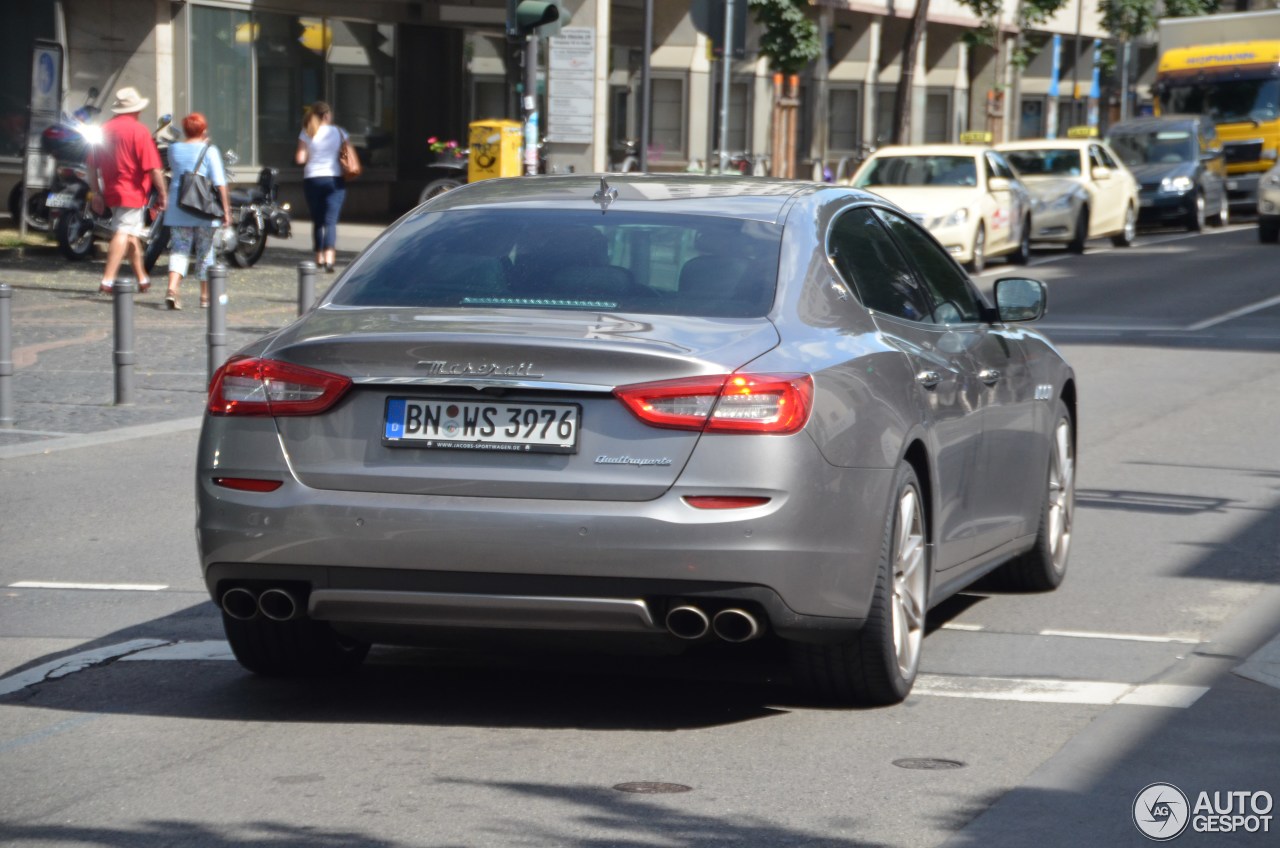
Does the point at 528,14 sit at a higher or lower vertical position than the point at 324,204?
higher

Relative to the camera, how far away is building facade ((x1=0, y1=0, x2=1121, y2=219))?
2875 cm

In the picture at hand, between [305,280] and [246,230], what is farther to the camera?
[246,230]

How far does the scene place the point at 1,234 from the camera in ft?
84.5

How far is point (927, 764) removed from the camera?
543cm

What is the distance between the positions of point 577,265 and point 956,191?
21230 millimetres

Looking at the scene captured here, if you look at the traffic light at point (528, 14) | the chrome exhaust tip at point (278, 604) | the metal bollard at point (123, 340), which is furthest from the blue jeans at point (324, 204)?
the chrome exhaust tip at point (278, 604)

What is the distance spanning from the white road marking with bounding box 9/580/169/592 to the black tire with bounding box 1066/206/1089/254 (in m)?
24.8

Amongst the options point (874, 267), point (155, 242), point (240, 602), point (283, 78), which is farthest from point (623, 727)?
point (283, 78)

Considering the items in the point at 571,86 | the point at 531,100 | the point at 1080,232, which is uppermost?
the point at 571,86

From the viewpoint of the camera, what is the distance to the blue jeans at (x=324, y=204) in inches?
909

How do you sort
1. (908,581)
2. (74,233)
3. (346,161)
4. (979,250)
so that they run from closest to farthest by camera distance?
(908,581) → (346,161) → (74,233) → (979,250)

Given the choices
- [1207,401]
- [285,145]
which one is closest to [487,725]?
[1207,401]

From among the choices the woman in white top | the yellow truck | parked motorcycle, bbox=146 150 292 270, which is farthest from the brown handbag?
the yellow truck

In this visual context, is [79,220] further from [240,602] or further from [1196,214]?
[1196,214]
